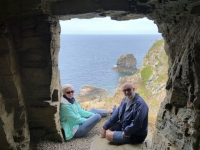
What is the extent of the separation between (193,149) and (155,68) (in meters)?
11.1

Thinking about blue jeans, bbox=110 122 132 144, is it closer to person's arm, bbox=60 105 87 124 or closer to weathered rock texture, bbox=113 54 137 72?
person's arm, bbox=60 105 87 124

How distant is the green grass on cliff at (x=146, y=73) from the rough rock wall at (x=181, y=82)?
374 inches

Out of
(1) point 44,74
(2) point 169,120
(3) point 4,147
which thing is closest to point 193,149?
(2) point 169,120

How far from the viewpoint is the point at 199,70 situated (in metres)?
3.74

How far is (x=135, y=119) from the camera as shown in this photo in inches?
217

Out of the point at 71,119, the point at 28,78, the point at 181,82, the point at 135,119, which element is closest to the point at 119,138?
the point at 135,119

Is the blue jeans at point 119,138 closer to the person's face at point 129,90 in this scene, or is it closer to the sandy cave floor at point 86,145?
the sandy cave floor at point 86,145

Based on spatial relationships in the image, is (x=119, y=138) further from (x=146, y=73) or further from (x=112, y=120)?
(x=146, y=73)

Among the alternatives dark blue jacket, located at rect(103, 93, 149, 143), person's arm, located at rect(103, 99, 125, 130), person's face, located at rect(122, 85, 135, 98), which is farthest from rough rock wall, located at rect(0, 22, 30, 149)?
person's face, located at rect(122, 85, 135, 98)

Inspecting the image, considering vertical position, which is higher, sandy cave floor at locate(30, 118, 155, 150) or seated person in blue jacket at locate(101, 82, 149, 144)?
seated person in blue jacket at locate(101, 82, 149, 144)

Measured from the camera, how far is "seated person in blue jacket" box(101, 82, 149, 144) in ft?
18.1

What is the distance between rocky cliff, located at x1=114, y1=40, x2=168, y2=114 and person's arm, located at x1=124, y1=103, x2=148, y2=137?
5908mm

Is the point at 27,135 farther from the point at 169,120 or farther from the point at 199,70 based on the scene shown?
the point at 199,70

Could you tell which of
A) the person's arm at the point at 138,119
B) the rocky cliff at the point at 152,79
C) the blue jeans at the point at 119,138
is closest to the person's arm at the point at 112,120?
the blue jeans at the point at 119,138
